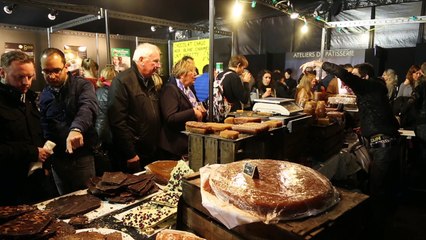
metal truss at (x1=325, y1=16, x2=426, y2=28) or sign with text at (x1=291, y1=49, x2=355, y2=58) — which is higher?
metal truss at (x1=325, y1=16, x2=426, y2=28)

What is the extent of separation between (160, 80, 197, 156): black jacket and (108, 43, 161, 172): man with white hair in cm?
9

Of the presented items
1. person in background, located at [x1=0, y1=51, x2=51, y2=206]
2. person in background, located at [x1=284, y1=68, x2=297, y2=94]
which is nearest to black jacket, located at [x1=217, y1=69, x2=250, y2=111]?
person in background, located at [x1=0, y1=51, x2=51, y2=206]

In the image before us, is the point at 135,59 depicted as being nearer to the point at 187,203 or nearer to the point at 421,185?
the point at 187,203

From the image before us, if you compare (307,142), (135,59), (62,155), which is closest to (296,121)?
(307,142)

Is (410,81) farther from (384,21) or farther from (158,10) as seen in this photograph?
(158,10)

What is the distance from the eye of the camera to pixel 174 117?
278 centimetres

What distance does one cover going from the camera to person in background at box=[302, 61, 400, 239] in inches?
138

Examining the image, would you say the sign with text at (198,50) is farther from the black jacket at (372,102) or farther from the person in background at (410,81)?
the person in background at (410,81)

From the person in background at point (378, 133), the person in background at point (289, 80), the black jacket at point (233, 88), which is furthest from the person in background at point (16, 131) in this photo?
the person in background at point (289, 80)

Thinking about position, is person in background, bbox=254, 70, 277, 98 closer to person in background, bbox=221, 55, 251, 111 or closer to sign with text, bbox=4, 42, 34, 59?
person in background, bbox=221, 55, 251, 111

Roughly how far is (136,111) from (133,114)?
0.05 meters

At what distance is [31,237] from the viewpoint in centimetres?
137

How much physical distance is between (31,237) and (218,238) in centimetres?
87

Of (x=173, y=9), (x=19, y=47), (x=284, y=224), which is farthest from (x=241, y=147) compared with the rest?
(x=173, y=9)
